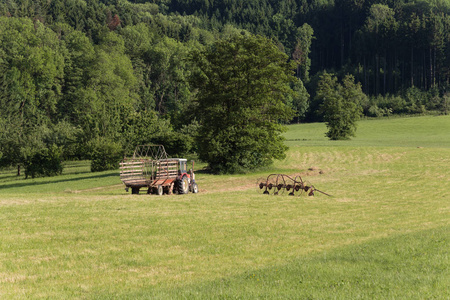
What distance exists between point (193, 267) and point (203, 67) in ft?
143

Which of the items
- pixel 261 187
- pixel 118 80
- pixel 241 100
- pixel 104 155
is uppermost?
pixel 118 80

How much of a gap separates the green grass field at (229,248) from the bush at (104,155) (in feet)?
117

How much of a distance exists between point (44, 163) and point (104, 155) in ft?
24.6

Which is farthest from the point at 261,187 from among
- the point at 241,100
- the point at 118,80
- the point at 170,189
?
the point at 118,80

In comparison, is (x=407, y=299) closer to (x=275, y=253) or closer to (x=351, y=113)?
(x=275, y=253)

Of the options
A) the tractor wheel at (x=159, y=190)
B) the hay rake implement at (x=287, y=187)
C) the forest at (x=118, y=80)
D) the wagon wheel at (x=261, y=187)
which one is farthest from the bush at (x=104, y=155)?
the tractor wheel at (x=159, y=190)

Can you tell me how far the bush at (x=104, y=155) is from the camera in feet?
207

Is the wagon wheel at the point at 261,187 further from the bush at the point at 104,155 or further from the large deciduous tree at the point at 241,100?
the bush at the point at 104,155

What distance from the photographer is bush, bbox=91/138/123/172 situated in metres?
63.1

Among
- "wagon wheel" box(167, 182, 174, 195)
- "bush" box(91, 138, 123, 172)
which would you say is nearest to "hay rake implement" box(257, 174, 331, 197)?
"wagon wheel" box(167, 182, 174, 195)

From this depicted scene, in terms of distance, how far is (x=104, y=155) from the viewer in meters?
63.5

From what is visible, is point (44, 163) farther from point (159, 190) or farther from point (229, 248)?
point (229, 248)

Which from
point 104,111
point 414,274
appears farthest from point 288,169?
point 414,274

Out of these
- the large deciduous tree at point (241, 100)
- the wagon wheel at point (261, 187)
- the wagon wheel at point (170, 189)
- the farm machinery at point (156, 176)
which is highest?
the large deciduous tree at point (241, 100)
